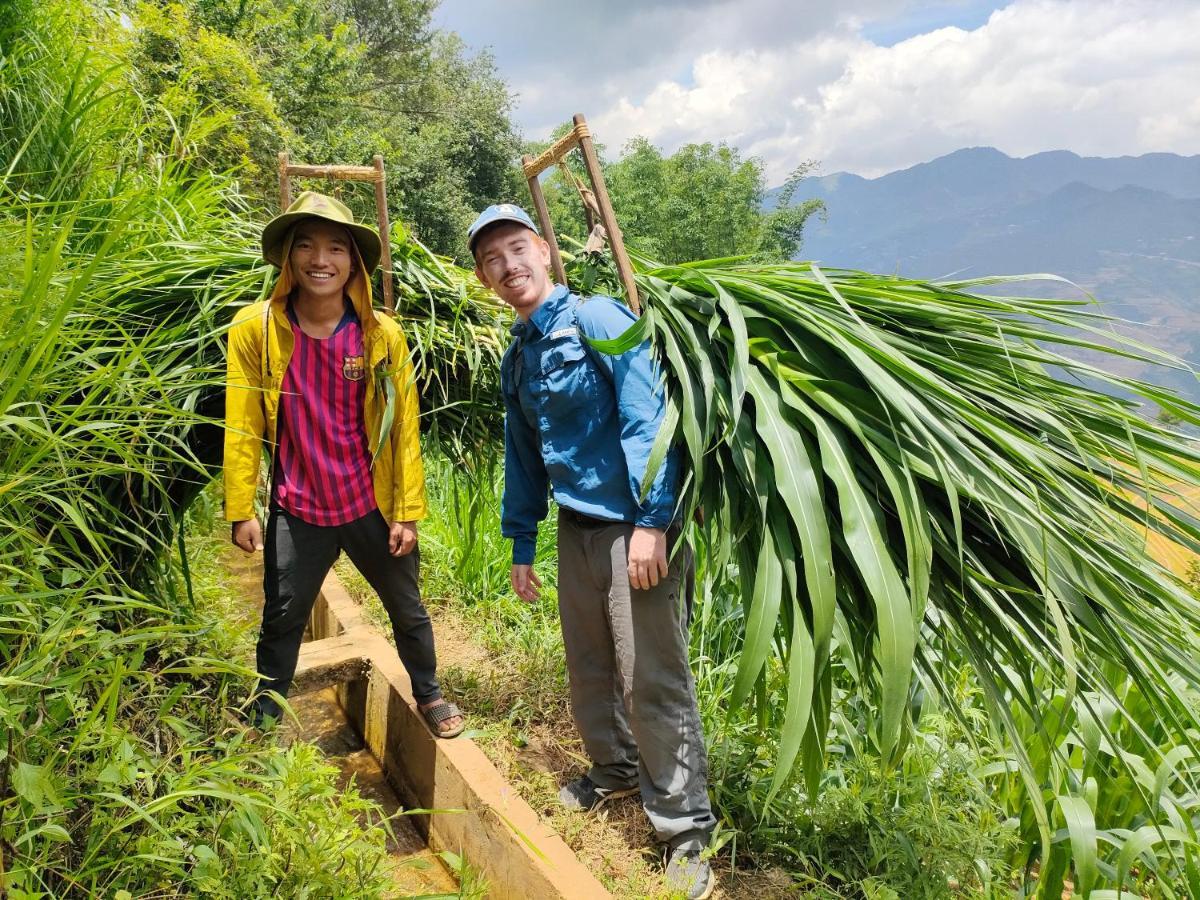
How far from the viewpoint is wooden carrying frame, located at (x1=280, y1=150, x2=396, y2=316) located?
2.31 metres

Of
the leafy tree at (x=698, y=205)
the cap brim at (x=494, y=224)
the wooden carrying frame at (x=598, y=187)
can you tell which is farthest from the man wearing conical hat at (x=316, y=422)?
the leafy tree at (x=698, y=205)

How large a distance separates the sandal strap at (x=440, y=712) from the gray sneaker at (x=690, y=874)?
0.87m

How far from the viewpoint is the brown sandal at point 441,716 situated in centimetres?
240

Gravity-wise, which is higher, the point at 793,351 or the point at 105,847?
the point at 793,351

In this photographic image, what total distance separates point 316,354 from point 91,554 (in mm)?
818

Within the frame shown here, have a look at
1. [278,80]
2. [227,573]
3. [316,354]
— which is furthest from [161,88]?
[316,354]

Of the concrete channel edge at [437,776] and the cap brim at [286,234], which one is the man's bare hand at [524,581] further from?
the cap brim at [286,234]

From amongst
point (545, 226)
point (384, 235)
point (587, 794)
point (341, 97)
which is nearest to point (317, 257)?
point (384, 235)

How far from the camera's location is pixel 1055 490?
1506mm

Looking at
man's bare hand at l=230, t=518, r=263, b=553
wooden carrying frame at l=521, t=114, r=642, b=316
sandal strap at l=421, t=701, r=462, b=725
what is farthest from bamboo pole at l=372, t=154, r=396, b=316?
sandal strap at l=421, t=701, r=462, b=725

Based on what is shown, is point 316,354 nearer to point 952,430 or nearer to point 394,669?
point 394,669

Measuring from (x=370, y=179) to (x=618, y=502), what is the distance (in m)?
1.38

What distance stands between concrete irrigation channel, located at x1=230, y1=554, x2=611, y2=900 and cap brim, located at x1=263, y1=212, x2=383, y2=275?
149 cm

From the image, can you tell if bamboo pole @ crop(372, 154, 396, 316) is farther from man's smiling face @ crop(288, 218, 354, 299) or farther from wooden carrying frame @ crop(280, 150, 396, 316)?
man's smiling face @ crop(288, 218, 354, 299)
